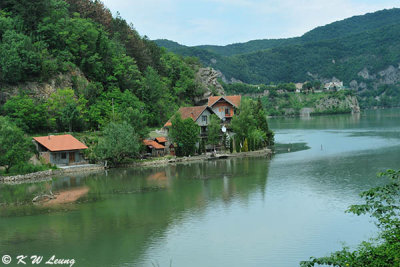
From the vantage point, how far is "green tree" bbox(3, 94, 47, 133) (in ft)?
170

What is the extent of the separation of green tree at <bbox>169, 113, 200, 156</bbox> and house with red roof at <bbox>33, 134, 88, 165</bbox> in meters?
11.5

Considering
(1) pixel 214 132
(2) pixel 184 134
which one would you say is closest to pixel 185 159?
(2) pixel 184 134

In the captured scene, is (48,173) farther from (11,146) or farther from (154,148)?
(154,148)

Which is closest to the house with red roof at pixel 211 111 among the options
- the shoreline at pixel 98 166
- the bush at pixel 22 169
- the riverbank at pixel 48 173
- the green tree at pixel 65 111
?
the shoreline at pixel 98 166

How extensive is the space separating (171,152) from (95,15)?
37.0 meters

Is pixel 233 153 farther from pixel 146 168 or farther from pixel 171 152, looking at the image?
pixel 146 168

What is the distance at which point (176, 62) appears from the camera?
90188 mm

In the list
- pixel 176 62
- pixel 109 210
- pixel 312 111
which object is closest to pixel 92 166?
pixel 109 210

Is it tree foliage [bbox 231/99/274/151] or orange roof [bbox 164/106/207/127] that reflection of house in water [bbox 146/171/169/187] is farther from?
tree foliage [bbox 231/99/274/151]

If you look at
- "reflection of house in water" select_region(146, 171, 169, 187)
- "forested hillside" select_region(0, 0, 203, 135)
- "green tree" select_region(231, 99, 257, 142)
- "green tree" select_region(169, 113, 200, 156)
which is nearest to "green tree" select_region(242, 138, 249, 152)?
"green tree" select_region(231, 99, 257, 142)

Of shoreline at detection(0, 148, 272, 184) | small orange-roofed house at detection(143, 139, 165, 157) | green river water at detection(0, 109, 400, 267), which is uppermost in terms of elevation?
small orange-roofed house at detection(143, 139, 165, 157)

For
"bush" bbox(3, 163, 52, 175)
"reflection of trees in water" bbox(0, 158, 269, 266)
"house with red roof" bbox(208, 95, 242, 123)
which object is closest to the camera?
"reflection of trees in water" bbox(0, 158, 269, 266)

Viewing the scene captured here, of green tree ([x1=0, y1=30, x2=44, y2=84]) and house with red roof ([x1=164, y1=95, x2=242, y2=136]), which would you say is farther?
house with red roof ([x1=164, y1=95, x2=242, y2=136])

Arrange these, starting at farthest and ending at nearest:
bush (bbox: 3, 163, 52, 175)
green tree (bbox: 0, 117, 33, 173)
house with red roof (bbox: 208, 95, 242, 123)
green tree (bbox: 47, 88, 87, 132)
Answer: house with red roof (bbox: 208, 95, 242, 123) < green tree (bbox: 47, 88, 87, 132) < bush (bbox: 3, 163, 52, 175) < green tree (bbox: 0, 117, 33, 173)
